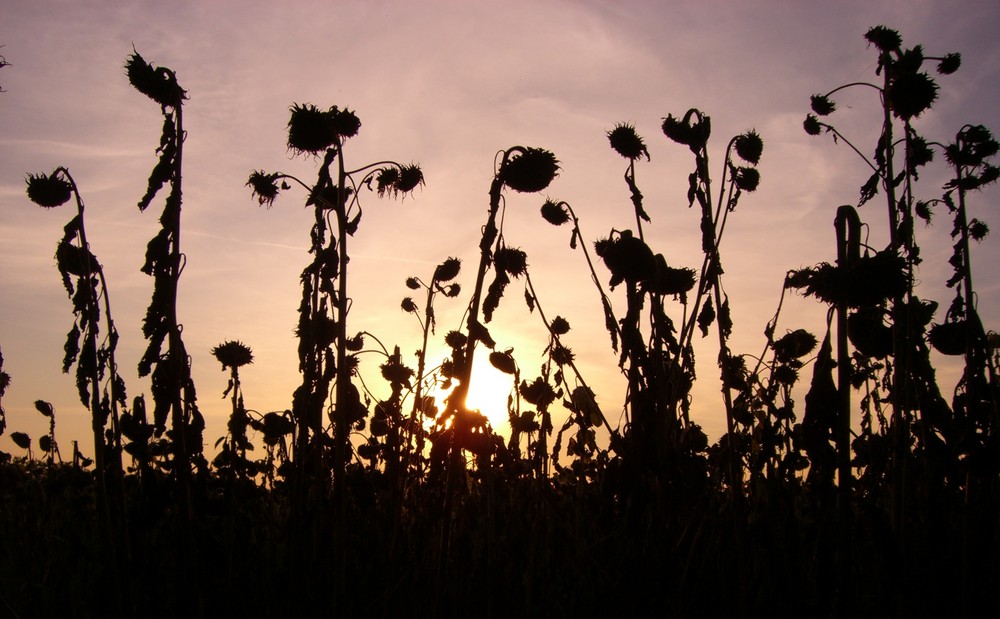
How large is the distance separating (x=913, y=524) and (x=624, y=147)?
277 cm

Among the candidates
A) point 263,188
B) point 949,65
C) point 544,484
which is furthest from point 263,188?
point 949,65

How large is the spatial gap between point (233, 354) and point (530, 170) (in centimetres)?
302

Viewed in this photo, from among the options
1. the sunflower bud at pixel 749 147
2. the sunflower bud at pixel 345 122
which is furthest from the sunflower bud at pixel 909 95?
the sunflower bud at pixel 345 122

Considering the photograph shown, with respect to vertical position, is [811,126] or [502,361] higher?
[811,126]

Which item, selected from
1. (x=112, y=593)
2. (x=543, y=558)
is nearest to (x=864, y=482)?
(x=543, y=558)

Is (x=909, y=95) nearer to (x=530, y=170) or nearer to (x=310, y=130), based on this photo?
(x=530, y=170)

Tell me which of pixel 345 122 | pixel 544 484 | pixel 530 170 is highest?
pixel 345 122

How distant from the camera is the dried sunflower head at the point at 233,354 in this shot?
5641mm

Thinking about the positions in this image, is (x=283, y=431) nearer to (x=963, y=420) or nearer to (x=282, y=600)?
(x=282, y=600)

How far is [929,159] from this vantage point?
6.81 m

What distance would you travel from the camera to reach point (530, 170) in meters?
3.64

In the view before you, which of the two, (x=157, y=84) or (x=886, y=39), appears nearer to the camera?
(x=157, y=84)

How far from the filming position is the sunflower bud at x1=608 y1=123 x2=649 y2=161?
4910mm

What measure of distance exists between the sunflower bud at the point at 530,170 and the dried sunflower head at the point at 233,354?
283 cm
